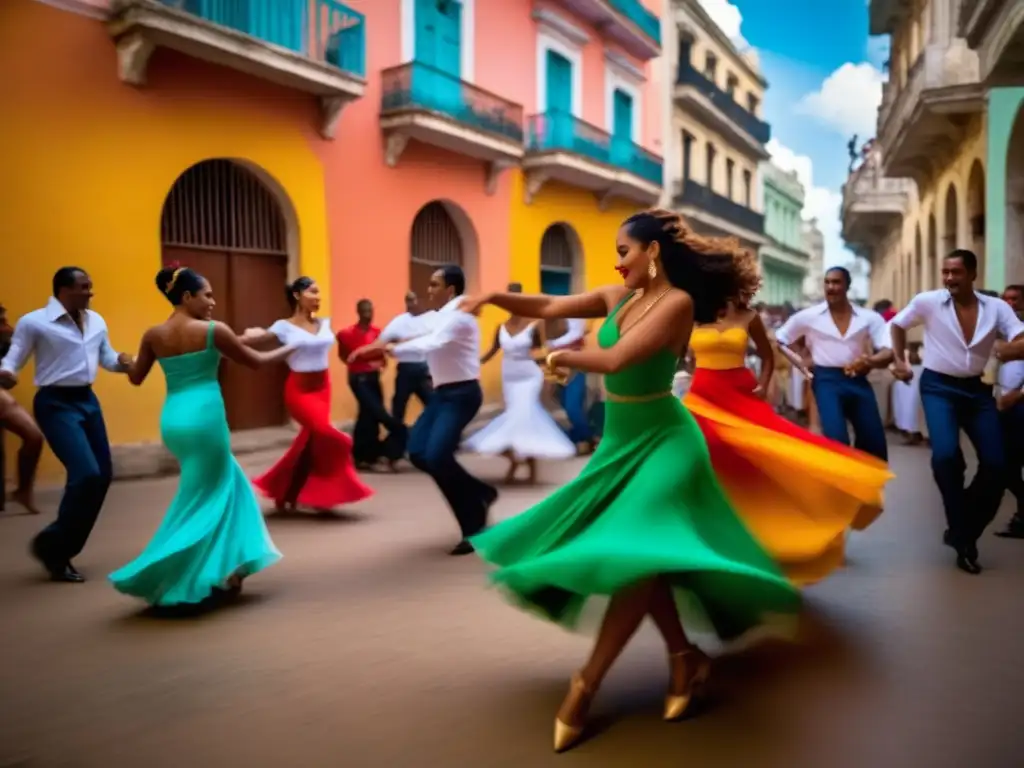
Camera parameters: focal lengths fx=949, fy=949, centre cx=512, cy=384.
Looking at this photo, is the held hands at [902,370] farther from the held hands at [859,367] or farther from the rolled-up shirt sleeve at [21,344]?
the rolled-up shirt sleeve at [21,344]

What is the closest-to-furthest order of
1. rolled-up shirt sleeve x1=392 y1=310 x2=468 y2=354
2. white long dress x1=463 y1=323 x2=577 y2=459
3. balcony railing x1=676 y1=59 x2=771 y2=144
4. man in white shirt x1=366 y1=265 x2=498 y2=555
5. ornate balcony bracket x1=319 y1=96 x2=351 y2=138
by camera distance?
rolled-up shirt sleeve x1=392 y1=310 x2=468 y2=354 → man in white shirt x1=366 y1=265 x2=498 y2=555 → white long dress x1=463 y1=323 x2=577 y2=459 → ornate balcony bracket x1=319 y1=96 x2=351 y2=138 → balcony railing x1=676 y1=59 x2=771 y2=144

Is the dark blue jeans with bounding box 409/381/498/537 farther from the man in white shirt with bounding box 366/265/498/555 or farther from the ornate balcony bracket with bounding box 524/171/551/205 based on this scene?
the ornate balcony bracket with bounding box 524/171/551/205

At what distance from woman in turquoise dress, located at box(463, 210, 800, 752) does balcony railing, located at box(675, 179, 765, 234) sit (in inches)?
830

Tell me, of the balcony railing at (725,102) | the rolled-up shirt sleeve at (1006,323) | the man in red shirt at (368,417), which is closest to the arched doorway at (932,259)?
the balcony railing at (725,102)

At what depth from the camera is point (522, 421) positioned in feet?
29.2

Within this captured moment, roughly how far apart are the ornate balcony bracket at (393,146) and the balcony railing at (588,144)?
161 inches

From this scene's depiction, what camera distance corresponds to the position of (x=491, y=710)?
3463 mm

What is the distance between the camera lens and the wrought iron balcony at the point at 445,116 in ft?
45.1

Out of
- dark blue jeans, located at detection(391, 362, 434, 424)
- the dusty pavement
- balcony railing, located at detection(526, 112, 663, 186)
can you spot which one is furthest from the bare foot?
balcony railing, located at detection(526, 112, 663, 186)

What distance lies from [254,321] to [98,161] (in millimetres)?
2989

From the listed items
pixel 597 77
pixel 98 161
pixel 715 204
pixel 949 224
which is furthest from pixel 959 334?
pixel 715 204

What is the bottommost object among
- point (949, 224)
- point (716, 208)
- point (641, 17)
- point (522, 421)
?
point (522, 421)

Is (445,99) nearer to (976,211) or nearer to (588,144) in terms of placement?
(588,144)

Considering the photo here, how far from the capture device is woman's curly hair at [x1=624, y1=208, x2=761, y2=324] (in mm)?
3566
